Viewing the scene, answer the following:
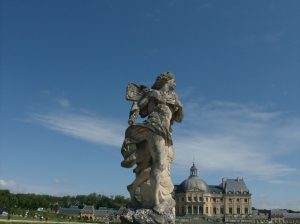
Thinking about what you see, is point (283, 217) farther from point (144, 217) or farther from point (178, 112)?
point (144, 217)

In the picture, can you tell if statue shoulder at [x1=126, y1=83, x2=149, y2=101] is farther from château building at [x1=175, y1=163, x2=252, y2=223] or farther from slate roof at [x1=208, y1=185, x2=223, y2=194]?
slate roof at [x1=208, y1=185, x2=223, y2=194]

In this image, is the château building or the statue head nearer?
the statue head

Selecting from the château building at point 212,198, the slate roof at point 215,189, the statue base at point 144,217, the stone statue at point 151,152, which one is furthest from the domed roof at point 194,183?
the statue base at point 144,217

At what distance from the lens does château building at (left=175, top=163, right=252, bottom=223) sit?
130375 millimetres

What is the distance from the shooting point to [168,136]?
1091 cm

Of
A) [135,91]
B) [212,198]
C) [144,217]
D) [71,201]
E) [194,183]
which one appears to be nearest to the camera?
[144,217]

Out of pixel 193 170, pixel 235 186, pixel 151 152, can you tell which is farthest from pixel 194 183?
pixel 151 152

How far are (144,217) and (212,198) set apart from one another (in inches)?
5128

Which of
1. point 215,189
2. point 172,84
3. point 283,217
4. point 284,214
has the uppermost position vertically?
point 215,189

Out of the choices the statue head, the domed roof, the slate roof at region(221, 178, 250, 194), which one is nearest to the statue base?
the statue head

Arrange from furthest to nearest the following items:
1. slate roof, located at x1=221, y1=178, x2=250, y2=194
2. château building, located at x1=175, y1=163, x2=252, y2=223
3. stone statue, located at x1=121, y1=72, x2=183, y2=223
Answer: slate roof, located at x1=221, y1=178, x2=250, y2=194 < château building, located at x1=175, y1=163, x2=252, y2=223 < stone statue, located at x1=121, y1=72, x2=183, y2=223

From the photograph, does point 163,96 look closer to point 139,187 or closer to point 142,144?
point 142,144

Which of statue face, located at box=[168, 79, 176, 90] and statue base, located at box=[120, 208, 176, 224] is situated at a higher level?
statue face, located at box=[168, 79, 176, 90]

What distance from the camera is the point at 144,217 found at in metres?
10.1
